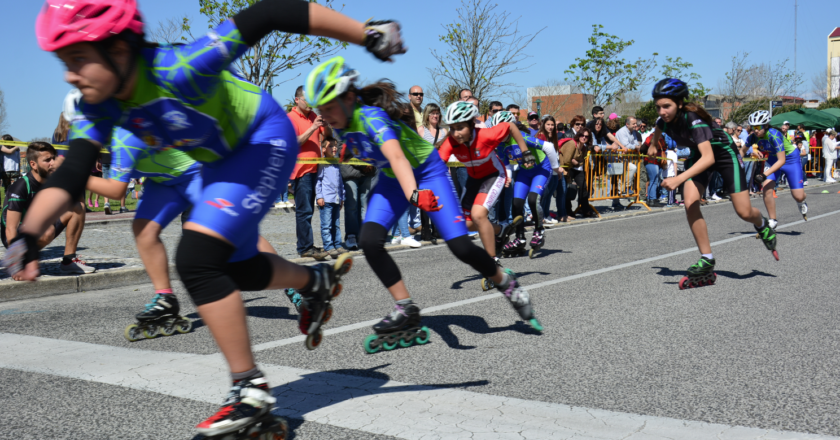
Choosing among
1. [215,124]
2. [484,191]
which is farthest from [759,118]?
[215,124]

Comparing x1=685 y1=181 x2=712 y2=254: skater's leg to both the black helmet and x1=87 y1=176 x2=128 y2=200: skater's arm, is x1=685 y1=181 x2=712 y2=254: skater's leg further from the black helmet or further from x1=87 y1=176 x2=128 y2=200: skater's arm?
x1=87 y1=176 x2=128 y2=200: skater's arm

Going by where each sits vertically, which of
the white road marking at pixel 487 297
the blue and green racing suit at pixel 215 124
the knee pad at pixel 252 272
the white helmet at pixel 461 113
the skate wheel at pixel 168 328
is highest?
the white helmet at pixel 461 113

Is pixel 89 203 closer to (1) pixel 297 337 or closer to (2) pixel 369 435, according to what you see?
(1) pixel 297 337

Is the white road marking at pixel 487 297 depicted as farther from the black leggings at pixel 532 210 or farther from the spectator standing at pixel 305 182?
the spectator standing at pixel 305 182

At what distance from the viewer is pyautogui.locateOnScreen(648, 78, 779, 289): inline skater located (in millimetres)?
6910

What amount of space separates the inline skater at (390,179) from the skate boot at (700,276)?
Result: 2759 mm

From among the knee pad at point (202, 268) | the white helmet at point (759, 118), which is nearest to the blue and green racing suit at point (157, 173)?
the knee pad at point (202, 268)

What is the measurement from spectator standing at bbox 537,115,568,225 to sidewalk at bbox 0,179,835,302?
0.33m

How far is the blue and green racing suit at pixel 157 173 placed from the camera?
15.2 feet

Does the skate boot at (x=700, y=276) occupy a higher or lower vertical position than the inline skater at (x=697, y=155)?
lower

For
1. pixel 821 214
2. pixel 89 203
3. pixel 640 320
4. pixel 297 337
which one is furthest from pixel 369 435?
pixel 89 203

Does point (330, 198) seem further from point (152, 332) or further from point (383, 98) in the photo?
point (383, 98)

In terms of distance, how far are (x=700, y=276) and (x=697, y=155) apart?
1270mm

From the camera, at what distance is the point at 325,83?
4.29m
